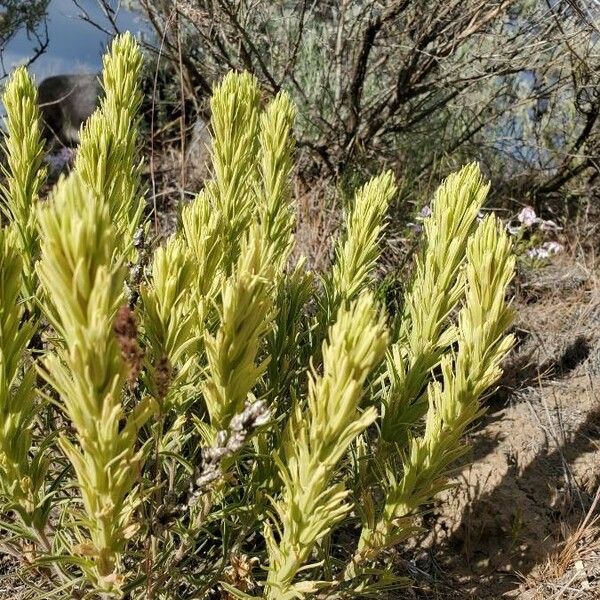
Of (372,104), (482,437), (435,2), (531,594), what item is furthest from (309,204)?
(531,594)

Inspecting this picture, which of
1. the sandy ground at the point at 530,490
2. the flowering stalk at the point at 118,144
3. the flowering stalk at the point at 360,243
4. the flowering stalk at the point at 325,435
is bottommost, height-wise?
the sandy ground at the point at 530,490

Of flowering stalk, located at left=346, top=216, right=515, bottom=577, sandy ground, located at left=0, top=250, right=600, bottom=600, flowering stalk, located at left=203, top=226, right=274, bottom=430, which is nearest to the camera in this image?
flowering stalk, located at left=203, top=226, right=274, bottom=430

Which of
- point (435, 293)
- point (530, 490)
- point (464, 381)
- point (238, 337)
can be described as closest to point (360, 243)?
point (435, 293)

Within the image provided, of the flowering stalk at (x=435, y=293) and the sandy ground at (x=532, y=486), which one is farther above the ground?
the flowering stalk at (x=435, y=293)

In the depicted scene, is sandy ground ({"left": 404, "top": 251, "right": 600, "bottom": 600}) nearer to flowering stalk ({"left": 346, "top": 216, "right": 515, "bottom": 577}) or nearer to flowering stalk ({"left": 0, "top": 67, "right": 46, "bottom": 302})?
flowering stalk ({"left": 346, "top": 216, "right": 515, "bottom": 577})

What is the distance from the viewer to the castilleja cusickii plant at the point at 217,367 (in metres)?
1.02

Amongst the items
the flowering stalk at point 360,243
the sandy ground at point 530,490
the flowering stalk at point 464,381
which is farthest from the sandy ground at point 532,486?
the flowering stalk at point 360,243

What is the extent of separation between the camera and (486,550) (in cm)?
228

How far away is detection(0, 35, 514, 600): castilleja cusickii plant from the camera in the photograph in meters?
1.02

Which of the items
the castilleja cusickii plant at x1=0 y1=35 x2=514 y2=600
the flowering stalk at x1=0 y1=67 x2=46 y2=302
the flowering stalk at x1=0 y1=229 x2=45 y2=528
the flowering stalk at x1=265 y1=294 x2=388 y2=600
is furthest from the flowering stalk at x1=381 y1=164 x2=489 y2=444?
the flowering stalk at x1=0 y1=67 x2=46 y2=302

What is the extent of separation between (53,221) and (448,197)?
3.34 feet

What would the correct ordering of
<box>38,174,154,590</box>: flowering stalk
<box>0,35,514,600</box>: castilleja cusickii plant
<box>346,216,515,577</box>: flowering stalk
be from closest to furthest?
<box>38,174,154,590</box>: flowering stalk → <box>0,35,514,600</box>: castilleja cusickii plant → <box>346,216,515,577</box>: flowering stalk

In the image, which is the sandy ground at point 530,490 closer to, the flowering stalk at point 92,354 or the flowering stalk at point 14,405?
the flowering stalk at point 14,405

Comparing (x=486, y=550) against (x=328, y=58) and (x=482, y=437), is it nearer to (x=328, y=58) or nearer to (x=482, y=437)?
(x=482, y=437)
